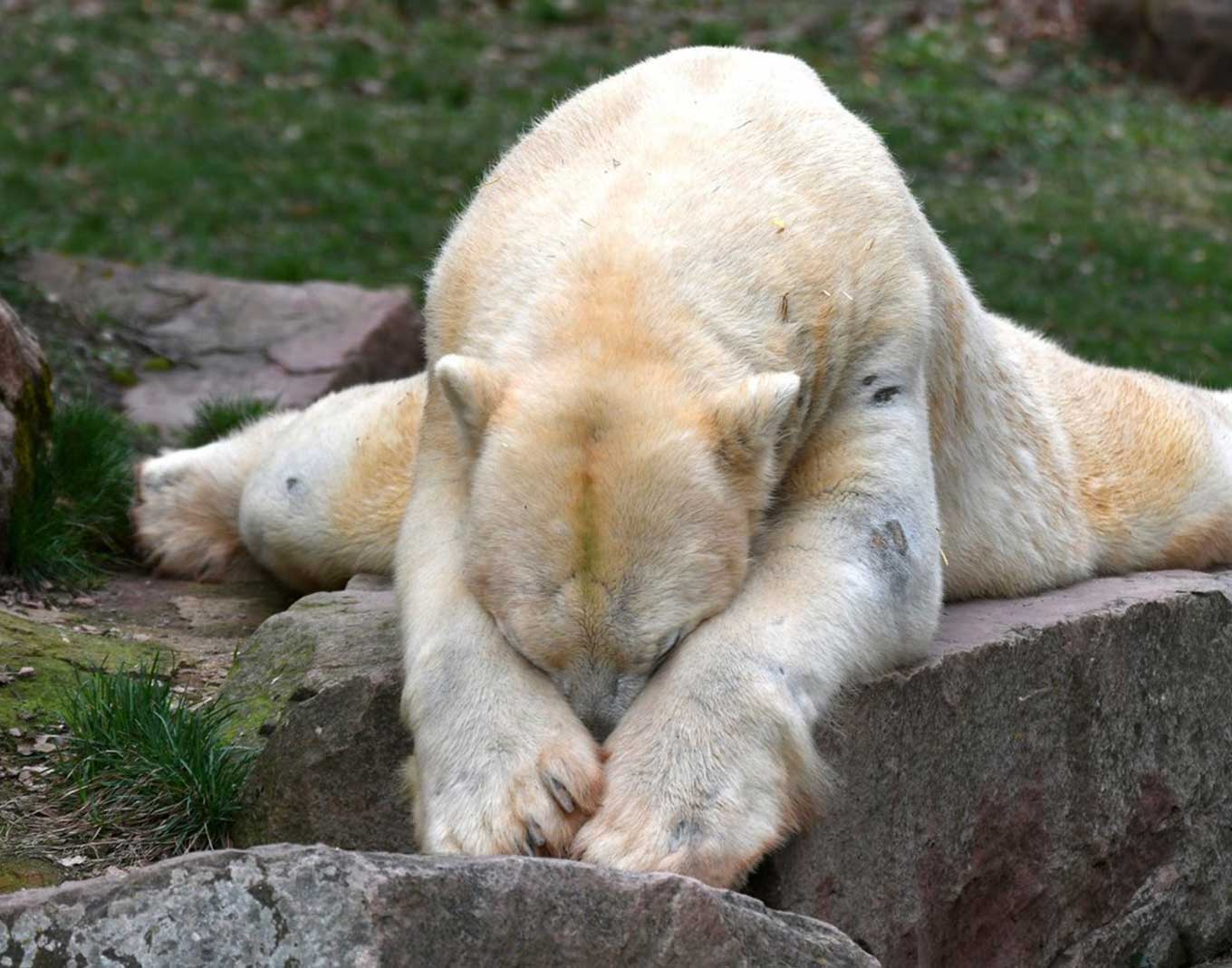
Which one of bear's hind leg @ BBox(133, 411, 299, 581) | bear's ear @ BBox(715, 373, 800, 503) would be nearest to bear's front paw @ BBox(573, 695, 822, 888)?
bear's ear @ BBox(715, 373, 800, 503)

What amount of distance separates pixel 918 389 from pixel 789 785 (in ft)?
3.95

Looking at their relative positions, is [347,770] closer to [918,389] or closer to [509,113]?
[918,389]

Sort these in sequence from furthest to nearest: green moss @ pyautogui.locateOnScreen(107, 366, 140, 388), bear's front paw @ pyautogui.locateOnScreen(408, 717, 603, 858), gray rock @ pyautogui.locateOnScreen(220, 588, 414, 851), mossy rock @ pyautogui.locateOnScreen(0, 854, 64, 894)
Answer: green moss @ pyautogui.locateOnScreen(107, 366, 140, 388), gray rock @ pyautogui.locateOnScreen(220, 588, 414, 851), mossy rock @ pyautogui.locateOnScreen(0, 854, 64, 894), bear's front paw @ pyautogui.locateOnScreen(408, 717, 603, 858)

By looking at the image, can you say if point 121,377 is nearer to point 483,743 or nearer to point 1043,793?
point 483,743

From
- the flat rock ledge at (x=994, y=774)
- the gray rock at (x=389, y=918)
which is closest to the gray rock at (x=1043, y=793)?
the flat rock ledge at (x=994, y=774)

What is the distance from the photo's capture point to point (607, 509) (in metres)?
3.69

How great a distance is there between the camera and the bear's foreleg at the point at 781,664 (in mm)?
3715

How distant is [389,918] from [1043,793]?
215 centimetres

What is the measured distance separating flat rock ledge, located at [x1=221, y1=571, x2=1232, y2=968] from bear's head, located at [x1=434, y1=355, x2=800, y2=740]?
0.52m

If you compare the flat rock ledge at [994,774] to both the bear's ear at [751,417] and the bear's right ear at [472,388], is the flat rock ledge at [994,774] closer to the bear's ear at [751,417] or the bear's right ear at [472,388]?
the bear's ear at [751,417]

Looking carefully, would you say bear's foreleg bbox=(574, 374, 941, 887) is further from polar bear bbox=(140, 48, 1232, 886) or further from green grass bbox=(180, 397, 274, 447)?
green grass bbox=(180, 397, 274, 447)

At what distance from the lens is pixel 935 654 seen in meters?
4.34

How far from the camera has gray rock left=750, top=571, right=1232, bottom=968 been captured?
416cm

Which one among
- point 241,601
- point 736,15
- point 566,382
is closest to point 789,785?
point 566,382
